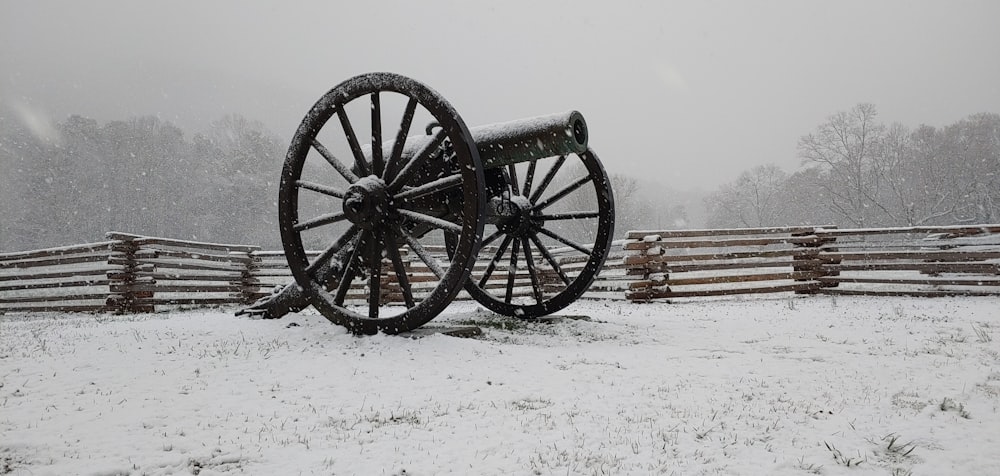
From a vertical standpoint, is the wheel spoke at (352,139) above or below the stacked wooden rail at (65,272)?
above

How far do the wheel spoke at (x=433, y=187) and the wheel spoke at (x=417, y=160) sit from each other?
4.4 inches

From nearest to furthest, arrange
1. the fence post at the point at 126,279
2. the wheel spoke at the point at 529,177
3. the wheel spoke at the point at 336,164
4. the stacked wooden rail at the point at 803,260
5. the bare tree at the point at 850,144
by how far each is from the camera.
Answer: the wheel spoke at the point at 336,164
the wheel spoke at the point at 529,177
the stacked wooden rail at the point at 803,260
the fence post at the point at 126,279
the bare tree at the point at 850,144

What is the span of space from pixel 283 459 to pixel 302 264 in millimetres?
3688

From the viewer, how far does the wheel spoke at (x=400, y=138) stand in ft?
16.8

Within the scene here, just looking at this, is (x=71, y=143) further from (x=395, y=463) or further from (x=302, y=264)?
(x=395, y=463)

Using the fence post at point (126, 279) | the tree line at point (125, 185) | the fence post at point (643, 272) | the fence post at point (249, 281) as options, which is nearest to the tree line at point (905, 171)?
the fence post at point (643, 272)

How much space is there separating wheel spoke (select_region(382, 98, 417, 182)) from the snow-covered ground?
1.78 meters

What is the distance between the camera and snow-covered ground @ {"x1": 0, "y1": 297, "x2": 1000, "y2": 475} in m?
2.43

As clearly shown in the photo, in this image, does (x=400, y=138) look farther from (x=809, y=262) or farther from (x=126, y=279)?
(x=809, y=262)

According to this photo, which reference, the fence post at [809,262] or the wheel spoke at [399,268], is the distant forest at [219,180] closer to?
the fence post at [809,262]

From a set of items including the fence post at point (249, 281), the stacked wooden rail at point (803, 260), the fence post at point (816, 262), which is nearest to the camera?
the stacked wooden rail at point (803, 260)

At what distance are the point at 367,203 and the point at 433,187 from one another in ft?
2.45

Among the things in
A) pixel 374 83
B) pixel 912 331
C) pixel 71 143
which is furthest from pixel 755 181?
pixel 71 143

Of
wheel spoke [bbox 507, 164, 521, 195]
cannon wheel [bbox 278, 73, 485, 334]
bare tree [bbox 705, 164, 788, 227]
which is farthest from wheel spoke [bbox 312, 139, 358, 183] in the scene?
bare tree [bbox 705, 164, 788, 227]
